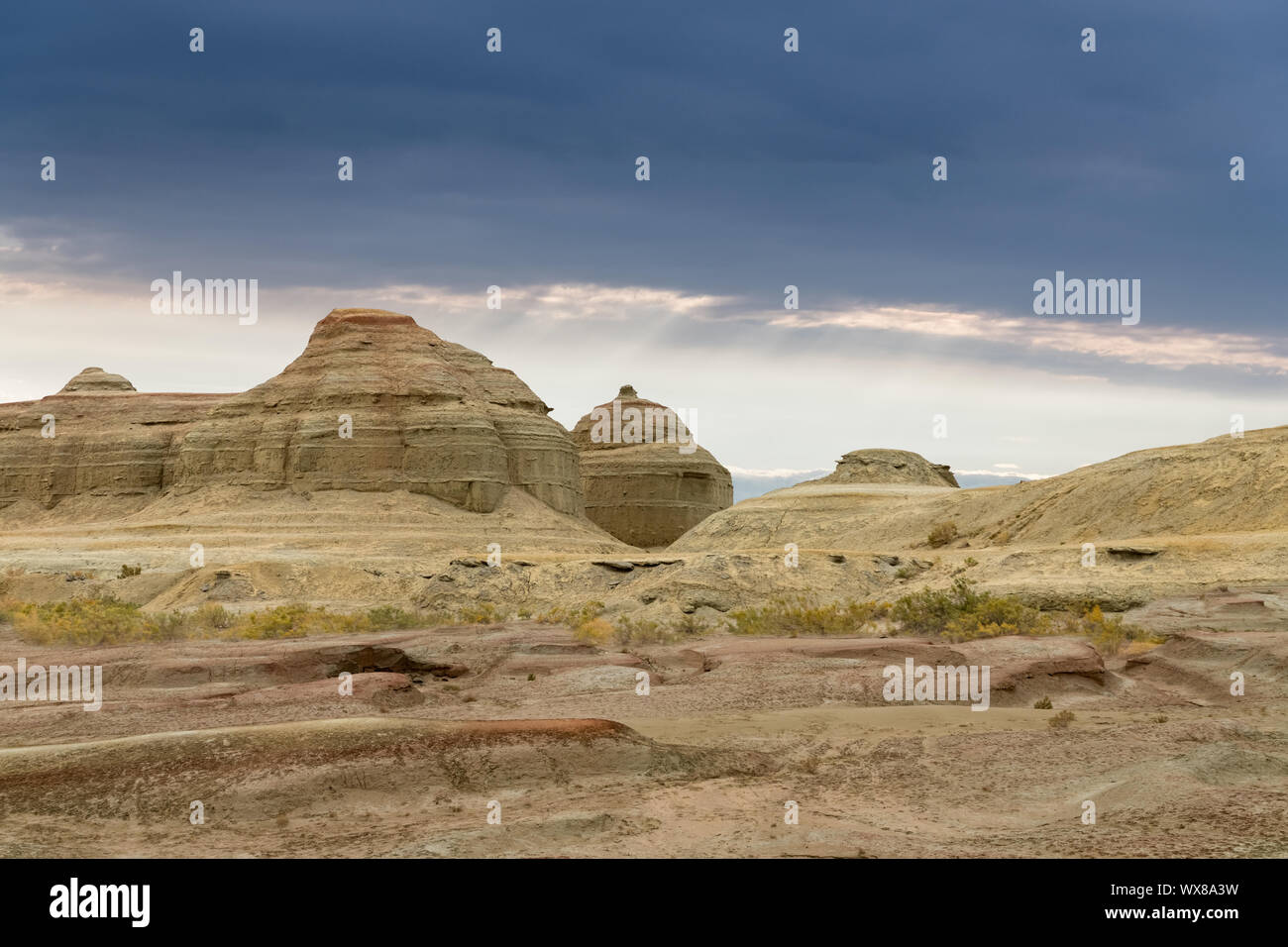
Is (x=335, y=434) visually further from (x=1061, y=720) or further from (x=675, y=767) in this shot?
(x=675, y=767)

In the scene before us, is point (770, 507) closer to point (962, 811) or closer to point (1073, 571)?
point (1073, 571)

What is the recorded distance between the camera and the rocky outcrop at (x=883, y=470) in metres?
67.2

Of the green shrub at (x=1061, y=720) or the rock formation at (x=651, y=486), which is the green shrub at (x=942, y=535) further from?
the rock formation at (x=651, y=486)

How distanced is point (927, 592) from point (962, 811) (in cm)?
1514

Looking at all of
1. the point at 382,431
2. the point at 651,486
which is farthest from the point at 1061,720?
the point at 651,486

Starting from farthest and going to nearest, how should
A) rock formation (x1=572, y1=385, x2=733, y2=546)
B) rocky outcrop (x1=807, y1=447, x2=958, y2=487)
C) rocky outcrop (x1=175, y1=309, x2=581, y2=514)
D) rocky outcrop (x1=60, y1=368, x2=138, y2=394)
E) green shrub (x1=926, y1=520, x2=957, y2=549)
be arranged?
rock formation (x1=572, y1=385, x2=733, y2=546) < rocky outcrop (x1=60, y1=368, x2=138, y2=394) < rocky outcrop (x1=807, y1=447, x2=958, y2=487) < rocky outcrop (x1=175, y1=309, x2=581, y2=514) < green shrub (x1=926, y1=520, x2=957, y2=549)

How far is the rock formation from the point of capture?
284ft

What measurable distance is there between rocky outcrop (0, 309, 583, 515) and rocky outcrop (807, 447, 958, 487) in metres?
15.5

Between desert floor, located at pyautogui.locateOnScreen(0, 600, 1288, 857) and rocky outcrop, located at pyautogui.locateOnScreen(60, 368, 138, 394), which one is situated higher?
rocky outcrop, located at pyautogui.locateOnScreen(60, 368, 138, 394)

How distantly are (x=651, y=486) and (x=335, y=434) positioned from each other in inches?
1278

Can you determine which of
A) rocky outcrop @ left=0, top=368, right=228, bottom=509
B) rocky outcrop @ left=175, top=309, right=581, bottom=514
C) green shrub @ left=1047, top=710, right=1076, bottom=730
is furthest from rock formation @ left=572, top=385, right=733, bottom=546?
green shrub @ left=1047, top=710, right=1076, bottom=730

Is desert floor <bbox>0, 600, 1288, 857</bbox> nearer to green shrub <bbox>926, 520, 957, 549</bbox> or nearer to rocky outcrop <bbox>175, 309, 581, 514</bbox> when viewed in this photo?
green shrub <bbox>926, 520, 957, 549</bbox>
